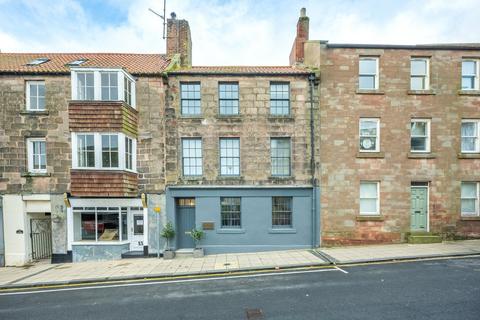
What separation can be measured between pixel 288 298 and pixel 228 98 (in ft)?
33.6

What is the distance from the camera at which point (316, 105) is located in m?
13.8

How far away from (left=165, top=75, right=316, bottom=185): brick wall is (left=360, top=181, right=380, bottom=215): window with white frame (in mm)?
3265

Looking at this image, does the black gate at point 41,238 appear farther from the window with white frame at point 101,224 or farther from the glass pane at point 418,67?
the glass pane at point 418,67

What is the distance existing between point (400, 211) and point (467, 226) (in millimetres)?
3934

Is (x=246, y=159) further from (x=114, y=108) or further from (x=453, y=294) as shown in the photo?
(x=453, y=294)

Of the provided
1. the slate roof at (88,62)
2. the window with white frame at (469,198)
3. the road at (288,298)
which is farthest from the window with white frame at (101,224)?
the window with white frame at (469,198)

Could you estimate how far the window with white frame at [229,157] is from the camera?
1380 centimetres

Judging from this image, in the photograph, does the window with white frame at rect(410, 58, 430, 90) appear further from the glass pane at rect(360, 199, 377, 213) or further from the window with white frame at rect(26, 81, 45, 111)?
the window with white frame at rect(26, 81, 45, 111)

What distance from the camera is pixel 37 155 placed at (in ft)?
44.1

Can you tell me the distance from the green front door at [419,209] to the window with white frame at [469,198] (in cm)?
224

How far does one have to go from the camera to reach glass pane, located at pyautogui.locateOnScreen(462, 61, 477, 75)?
46.4 feet

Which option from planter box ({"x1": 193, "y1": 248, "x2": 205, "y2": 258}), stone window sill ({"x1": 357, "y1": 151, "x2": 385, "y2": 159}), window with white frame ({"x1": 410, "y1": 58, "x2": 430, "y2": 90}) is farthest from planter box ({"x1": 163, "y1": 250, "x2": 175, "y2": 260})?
window with white frame ({"x1": 410, "y1": 58, "x2": 430, "y2": 90})

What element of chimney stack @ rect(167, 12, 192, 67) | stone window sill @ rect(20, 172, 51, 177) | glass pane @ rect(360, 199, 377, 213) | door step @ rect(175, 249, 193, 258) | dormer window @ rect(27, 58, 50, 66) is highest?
chimney stack @ rect(167, 12, 192, 67)

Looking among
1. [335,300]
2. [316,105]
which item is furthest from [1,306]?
[316,105]
